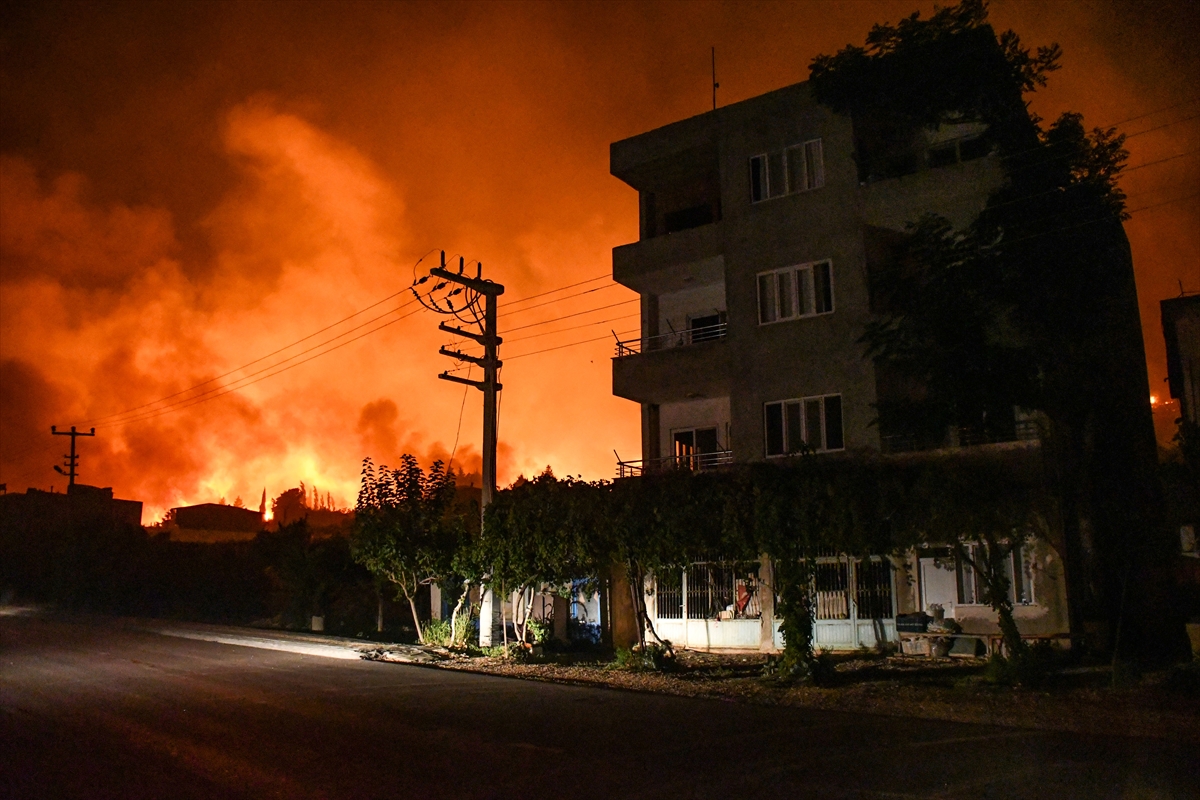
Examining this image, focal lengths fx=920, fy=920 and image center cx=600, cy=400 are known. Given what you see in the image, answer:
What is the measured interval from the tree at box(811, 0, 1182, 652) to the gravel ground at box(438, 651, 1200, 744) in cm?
419

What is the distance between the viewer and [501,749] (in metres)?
9.98

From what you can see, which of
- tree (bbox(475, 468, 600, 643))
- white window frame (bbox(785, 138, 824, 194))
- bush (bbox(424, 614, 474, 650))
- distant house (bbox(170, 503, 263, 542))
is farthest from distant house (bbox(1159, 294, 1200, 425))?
distant house (bbox(170, 503, 263, 542))

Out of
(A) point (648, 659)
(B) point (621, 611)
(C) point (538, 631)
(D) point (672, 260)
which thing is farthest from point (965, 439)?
(C) point (538, 631)

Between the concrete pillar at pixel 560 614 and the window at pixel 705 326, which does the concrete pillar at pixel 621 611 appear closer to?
the concrete pillar at pixel 560 614

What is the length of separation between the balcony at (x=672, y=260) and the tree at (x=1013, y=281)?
4.20 meters

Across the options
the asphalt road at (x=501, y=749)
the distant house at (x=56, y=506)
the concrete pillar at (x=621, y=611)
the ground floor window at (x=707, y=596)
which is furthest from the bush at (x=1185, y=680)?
the distant house at (x=56, y=506)

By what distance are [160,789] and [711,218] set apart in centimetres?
2115

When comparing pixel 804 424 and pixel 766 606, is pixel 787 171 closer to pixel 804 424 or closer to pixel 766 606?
pixel 804 424

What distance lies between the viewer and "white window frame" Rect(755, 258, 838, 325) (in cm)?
2216

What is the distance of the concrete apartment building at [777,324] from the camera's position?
20.4 m

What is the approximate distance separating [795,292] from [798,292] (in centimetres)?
7

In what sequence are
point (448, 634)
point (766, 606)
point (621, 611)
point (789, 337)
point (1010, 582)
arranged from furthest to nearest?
point (448, 634), point (621, 611), point (789, 337), point (766, 606), point (1010, 582)

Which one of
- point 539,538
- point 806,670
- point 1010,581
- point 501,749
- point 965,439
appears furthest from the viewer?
point 539,538

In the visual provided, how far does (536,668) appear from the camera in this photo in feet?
63.1
